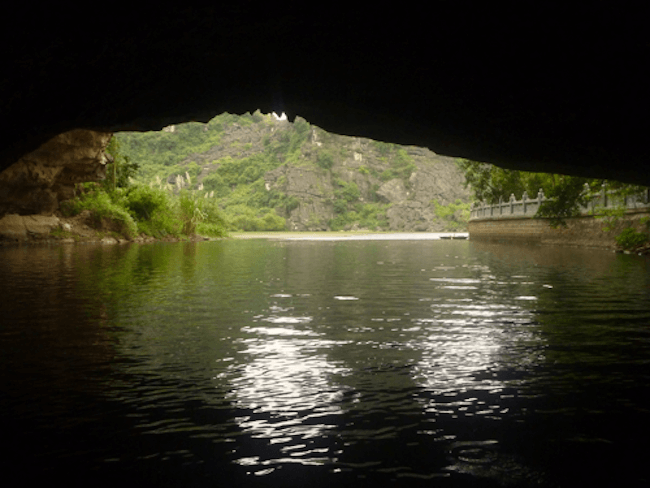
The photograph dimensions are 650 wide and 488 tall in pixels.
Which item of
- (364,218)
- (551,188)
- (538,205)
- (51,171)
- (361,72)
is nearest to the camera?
(361,72)

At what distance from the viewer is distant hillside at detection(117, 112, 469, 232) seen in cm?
10012

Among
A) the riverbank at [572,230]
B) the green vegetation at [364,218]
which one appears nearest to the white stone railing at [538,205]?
the riverbank at [572,230]

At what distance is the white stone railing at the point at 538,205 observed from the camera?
22.1m

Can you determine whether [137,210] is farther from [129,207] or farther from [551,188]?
[551,188]

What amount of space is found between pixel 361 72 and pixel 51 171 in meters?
23.1

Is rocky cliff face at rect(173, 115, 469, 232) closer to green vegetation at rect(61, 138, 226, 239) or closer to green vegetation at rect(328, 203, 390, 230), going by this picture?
green vegetation at rect(328, 203, 390, 230)

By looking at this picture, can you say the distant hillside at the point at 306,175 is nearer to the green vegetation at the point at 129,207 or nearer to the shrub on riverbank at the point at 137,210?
the shrub on riverbank at the point at 137,210

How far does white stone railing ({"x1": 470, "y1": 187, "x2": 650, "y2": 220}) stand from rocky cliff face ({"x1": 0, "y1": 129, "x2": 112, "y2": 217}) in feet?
72.9

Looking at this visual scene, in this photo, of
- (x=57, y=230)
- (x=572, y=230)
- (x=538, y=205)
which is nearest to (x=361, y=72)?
(x=572, y=230)

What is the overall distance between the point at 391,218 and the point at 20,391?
10076 cm

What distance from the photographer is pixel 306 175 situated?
345ft

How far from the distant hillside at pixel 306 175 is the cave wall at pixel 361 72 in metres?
81.4

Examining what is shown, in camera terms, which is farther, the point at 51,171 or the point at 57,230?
the point at 57,230

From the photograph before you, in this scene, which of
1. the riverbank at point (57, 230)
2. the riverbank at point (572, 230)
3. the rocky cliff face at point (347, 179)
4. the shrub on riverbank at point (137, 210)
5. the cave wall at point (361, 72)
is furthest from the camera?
the rocky cliff face at point (347, 179)
